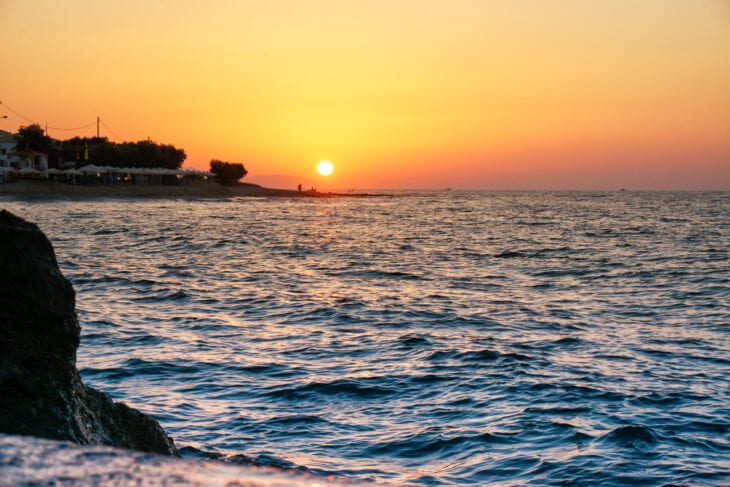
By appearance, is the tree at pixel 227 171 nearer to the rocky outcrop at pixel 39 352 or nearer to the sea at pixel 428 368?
the sea at pixel 428 368

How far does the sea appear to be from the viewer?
25.9ft

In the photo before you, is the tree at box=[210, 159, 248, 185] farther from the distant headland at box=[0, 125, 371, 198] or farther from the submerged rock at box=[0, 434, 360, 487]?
the submerged rock at box=[0, 434, 360, 487]

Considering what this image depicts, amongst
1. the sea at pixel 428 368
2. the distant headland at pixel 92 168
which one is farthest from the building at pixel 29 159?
the sea at pixel 428 368

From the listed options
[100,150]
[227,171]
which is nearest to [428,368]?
[100,150]

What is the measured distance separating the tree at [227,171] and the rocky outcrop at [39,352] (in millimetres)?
152624

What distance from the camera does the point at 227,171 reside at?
15675 centimetres

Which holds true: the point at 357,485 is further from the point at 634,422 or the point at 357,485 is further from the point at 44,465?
the point at 634,422

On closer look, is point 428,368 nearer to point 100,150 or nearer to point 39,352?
point 39,352

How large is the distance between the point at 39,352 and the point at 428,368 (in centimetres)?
693

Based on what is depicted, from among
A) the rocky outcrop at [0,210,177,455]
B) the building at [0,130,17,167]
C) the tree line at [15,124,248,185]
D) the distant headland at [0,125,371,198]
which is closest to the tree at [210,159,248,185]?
the distant headland at [0,125,371,198]

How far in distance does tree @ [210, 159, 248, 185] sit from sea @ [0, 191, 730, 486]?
13194 cm

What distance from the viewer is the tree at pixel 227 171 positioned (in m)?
156

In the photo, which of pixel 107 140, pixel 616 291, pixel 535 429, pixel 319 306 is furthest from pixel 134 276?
pixel 107 140

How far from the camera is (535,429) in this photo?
8.75 metres
